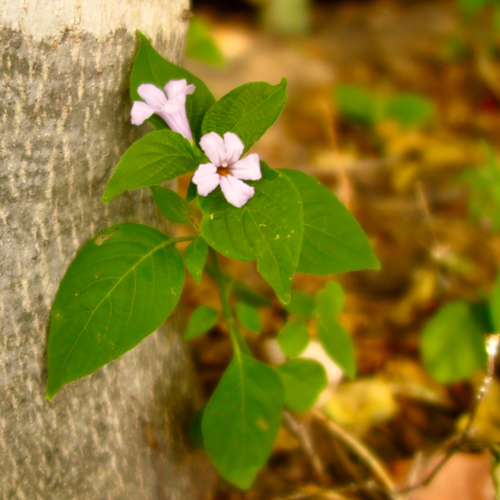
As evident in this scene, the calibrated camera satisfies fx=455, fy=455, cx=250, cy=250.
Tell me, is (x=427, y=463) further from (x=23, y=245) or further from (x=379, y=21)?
(x=379, y=21)

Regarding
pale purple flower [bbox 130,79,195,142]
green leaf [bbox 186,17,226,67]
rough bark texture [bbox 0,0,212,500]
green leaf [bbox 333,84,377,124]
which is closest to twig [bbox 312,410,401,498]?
rough bark texture [bbox 0,0,212,500]

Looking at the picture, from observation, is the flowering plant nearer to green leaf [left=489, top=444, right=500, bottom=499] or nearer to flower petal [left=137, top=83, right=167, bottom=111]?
flower petal [left=137, top=83, right=167, bottom=111]

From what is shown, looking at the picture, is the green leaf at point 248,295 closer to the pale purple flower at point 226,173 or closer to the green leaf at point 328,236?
the green leaf at point 328,236

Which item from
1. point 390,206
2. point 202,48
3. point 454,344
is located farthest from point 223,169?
point 390,206

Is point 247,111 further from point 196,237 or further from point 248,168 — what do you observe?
point 196,237

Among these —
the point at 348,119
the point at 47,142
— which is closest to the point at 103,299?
the point at 47,142

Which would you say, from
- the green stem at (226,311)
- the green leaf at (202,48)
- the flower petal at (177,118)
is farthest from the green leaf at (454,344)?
the green leaf at (202,48)
